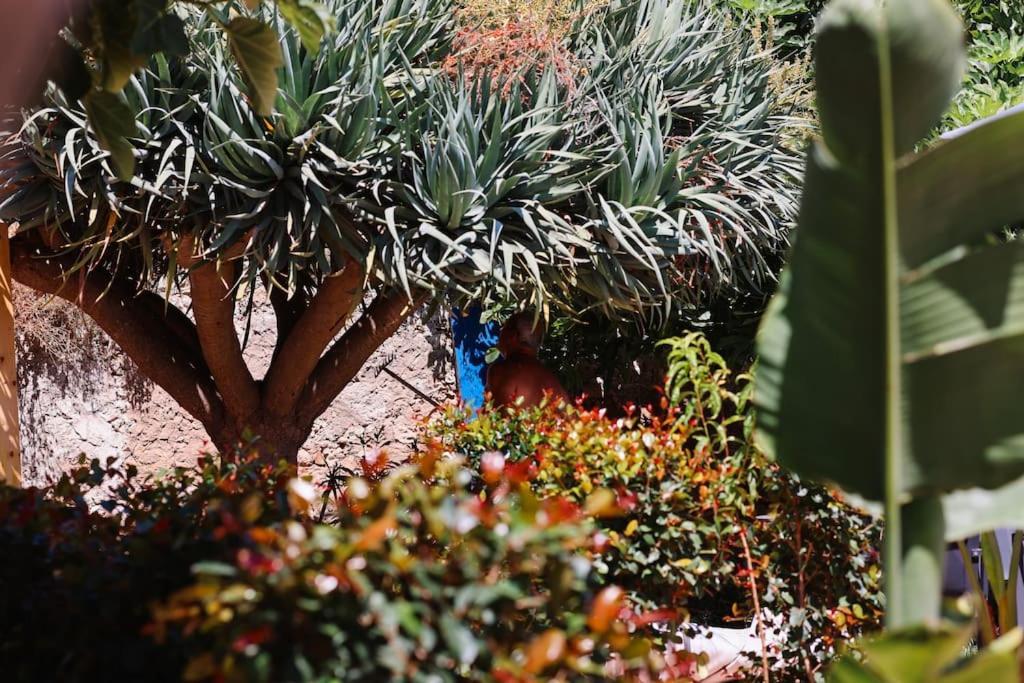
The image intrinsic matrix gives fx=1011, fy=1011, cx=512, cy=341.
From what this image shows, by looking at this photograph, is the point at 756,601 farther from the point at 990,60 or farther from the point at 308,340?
the point at 990,60

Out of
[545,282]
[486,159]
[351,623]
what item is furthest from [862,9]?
[545,282]

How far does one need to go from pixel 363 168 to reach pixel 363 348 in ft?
3.97

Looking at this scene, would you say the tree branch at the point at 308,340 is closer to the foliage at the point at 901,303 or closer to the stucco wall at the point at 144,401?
the foliage at the point at 901,303

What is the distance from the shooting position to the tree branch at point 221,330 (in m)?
4.53

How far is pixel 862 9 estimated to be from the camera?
1.84 meters

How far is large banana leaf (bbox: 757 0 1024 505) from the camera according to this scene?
189 centimetres

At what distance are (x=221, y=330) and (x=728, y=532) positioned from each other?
2648mm

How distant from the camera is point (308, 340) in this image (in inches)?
190

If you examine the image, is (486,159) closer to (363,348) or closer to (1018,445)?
(363,348)

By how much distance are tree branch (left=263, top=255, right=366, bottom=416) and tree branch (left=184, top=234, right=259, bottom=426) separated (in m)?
0.12

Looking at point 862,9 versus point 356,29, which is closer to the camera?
point 862,9

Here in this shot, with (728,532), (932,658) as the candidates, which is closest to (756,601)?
(728,532)

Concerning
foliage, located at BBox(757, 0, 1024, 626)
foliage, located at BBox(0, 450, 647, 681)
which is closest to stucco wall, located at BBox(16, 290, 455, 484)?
foliage, located at BBox(0, 450, 647, 681)

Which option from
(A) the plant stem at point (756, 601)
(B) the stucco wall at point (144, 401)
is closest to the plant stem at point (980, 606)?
(A) the plant stem at point (756, 601)
